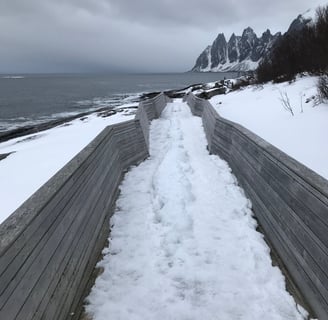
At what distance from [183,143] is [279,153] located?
652 centimetres

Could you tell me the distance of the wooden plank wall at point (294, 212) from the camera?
3258mm

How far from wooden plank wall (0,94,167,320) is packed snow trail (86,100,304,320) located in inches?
10.6

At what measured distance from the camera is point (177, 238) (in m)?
4.80

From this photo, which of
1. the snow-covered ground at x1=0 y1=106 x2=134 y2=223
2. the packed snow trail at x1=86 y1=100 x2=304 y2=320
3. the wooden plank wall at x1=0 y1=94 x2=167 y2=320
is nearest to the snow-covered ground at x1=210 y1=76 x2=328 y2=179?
the packed snow trail at x1=86 y1=100 x2=304 y2=320

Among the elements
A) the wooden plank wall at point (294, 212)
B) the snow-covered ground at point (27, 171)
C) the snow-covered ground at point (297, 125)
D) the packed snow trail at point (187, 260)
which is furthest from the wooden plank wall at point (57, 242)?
the snow-covered ground at point (297, 125)

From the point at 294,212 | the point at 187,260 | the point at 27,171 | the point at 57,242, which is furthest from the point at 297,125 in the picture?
the point at 57,242

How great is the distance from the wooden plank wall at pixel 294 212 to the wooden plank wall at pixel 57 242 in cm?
247

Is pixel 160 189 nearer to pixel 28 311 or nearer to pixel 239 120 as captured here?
pixel 28 311

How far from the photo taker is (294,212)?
12.9ft

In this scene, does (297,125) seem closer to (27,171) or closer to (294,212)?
(294,212)

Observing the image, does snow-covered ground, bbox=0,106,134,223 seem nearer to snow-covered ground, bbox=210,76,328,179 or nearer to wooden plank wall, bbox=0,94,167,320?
wooden plank wall, bbox=0,94,167,320

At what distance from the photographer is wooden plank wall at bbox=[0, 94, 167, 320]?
246 centimetres

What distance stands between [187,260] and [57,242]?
68.1 inches

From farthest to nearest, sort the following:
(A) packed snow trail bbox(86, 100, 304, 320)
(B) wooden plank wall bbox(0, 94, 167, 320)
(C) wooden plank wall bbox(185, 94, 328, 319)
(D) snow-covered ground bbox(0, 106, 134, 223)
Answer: (D) snow-covered ground bbox(0, 106, 134, 223) < (A) packed snow trail bbox(86, 100, 304, 320) < (C) wooden plank wall bbox(185, 94, 328, 319) < (B) wooden plank wall bbox(0, 94, 167, 320)
